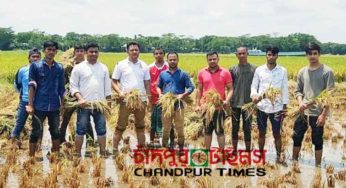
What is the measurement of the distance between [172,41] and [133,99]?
325 ft

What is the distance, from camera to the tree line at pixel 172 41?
9141 cm

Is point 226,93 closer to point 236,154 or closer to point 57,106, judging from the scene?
point 236,154

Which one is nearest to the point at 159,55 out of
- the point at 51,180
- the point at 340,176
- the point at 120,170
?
the point at 120,170

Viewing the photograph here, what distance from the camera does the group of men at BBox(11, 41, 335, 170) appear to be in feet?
20.4

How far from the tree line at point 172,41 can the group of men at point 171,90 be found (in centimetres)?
8387

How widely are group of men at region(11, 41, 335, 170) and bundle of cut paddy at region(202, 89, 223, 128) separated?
8cm

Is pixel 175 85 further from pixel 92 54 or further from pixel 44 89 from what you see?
pixel 44 89

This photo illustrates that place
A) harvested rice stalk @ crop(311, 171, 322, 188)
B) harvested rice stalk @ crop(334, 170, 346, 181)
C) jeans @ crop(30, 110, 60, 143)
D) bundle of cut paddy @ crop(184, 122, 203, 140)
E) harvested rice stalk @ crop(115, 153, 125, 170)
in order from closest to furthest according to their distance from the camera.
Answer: harvested rice stalk @ crop(311, 171, 322, 188)
harvested rice stalk @ crop(334, 170, 346, 181)
harvested rice stalk @ crop(115, 153, 125, 170)
jeans @ crop(30, 110, 60, 143)
bundle of cut paddy @ crop(184, 122, 203, 140)

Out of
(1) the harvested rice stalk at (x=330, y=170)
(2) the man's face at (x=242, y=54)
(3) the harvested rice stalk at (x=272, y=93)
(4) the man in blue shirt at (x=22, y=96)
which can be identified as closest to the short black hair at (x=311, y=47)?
(3) the harvested rice stalk at (x=272, y=93)

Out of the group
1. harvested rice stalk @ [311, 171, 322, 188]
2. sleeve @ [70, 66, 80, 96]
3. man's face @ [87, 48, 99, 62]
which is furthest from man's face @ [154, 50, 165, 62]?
harvested rice stalk @ [311, 171, 322, 188]

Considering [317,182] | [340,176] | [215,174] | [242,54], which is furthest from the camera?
[242,54]

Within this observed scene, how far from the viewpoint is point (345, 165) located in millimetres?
6680

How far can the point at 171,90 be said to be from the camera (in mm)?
6895

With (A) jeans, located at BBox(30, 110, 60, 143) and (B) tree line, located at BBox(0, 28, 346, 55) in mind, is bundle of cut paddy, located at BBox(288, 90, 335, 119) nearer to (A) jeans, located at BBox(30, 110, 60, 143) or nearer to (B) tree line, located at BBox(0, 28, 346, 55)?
(A) jeans, located at BBox(30, 110, 60, 143)
